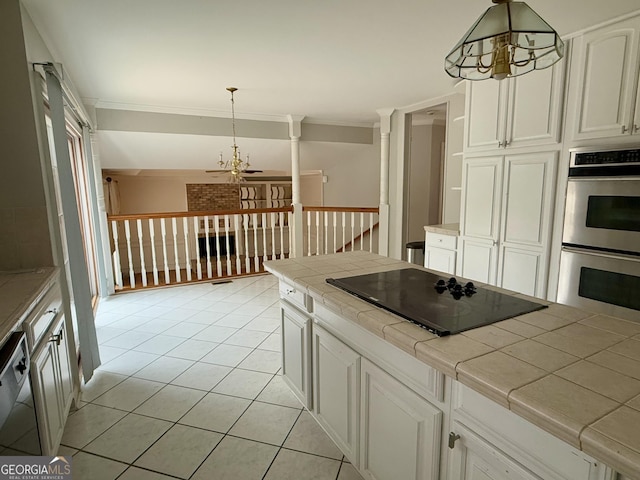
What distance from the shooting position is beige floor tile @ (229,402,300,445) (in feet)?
6.11

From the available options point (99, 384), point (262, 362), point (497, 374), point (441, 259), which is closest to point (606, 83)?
point (441, 259)

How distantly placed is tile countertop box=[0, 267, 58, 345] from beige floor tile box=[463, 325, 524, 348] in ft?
4.96

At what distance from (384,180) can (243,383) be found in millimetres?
3548

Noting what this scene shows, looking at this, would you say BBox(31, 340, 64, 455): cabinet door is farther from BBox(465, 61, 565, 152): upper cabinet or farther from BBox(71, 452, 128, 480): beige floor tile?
BBox(465, 61, 565, 152): upper cabinet

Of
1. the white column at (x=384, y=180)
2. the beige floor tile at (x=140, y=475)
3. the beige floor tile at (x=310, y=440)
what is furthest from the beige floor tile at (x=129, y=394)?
the white column at (x=384, y=180)

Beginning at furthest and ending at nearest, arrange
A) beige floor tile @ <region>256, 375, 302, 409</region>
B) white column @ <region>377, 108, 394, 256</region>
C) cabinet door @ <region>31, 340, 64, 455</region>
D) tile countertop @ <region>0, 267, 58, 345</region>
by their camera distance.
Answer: white column @ <region>377, 108, 394, 256</region> → beige floor tile @ <region>256, 375, 302, 409</region> → cabinet door @ <region>31, 340, 64, 455</region> → tile countertop @ <region>0, 267, 58, 345</region>

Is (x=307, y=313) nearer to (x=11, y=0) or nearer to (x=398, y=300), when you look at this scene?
(x=398, y=300)

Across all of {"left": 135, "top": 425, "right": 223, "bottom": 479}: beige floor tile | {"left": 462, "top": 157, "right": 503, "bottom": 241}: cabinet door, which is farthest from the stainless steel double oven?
{"left": 135, "top": 425, "right": 223, "bottom": 479}: beige floor tile

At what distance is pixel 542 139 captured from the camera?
2479 mm

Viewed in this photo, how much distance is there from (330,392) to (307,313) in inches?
15.2

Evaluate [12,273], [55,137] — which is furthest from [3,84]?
[12,273]

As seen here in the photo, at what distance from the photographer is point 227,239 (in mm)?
4945

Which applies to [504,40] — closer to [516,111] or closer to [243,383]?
[516,111]

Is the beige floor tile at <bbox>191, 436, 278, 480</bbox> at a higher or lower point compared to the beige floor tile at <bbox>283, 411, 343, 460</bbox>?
lower
